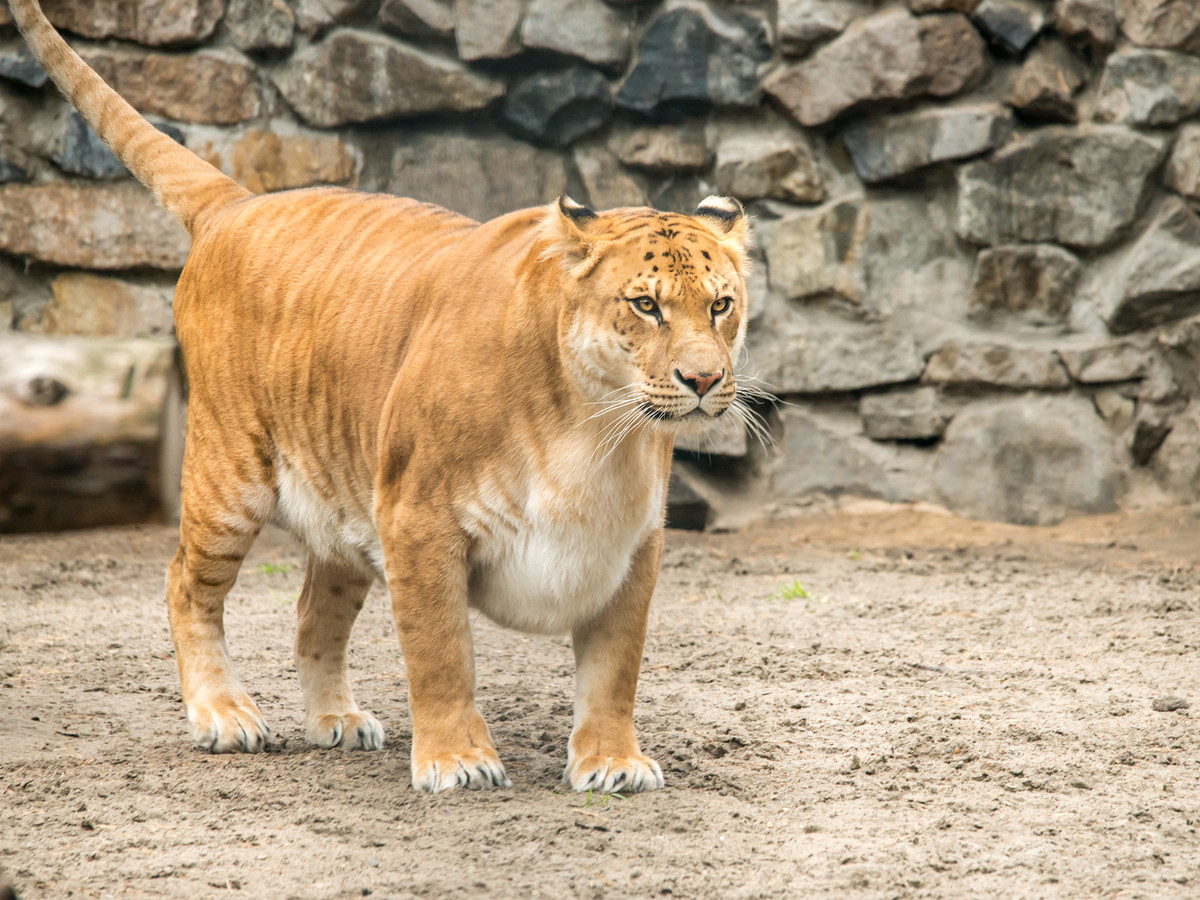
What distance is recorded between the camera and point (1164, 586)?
461cm

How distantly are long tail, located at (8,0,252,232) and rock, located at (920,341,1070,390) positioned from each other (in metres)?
3.37

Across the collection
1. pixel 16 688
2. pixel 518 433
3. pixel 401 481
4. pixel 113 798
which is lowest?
pixel 16 688

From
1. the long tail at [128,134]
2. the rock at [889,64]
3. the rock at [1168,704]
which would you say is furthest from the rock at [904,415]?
the long tail at [128,134]

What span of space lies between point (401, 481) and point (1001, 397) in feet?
12.3

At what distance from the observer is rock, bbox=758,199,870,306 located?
19.1 ft

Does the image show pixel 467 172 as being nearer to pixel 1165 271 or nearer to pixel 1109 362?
pixel 1109 362

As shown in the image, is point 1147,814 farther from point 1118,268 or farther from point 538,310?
point 1118,268

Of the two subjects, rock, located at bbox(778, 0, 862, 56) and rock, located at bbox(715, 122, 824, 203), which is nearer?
rock, located at bbox(778, 0, 862, 56)

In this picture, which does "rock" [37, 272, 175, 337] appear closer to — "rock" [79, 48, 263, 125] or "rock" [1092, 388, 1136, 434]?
"rock" [79, 48, 263, 125]

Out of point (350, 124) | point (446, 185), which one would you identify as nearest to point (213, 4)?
point (350, 124)

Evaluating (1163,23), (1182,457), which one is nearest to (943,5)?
(1163,23)

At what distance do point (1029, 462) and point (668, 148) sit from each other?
2.22m

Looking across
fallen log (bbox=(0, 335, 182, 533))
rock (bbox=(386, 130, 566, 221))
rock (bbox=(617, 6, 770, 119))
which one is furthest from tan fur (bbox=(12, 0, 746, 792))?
rock (bbox=(617, 6, 770, 119))

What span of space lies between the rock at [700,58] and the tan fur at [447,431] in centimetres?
265
